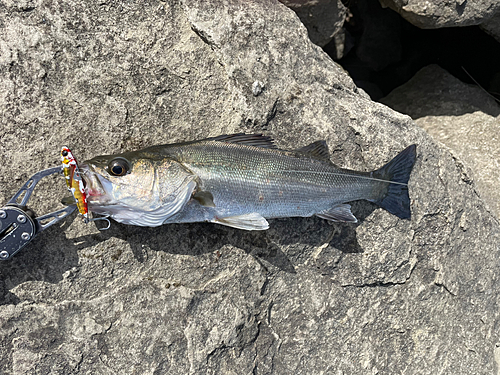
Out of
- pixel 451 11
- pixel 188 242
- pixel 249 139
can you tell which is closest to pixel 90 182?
pixel 188 242

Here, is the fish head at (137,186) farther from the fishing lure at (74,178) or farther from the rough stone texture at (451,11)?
the rough stone texture at (451,11)

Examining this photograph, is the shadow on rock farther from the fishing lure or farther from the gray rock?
the gray rock

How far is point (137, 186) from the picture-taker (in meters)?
3.20

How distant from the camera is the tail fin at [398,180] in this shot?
12.9 feet

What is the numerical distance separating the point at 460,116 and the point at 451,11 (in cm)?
162

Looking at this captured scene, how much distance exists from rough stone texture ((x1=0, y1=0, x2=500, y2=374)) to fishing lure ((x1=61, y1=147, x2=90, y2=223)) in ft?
1.75

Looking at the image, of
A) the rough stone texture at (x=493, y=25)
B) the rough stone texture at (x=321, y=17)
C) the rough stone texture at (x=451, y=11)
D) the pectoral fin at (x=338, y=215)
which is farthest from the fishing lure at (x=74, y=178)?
the rough stone texture at (x=493, y=25)

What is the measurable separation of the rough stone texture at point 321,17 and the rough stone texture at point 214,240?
1.15 m

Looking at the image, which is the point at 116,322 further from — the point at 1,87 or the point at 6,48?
the point at 6,48

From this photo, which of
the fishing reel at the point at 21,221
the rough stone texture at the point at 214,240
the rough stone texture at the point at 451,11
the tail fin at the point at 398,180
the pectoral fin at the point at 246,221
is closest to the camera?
the fishing reel at the point at 21,221

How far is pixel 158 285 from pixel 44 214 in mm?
1246

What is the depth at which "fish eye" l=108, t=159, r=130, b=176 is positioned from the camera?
314 cm

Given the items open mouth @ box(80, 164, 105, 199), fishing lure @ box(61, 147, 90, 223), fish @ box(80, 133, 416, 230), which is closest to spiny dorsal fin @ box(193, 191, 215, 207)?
fish @ box(80, 133, 416, 230)

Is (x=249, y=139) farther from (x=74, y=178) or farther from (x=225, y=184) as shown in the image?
(x=74, y=178)
